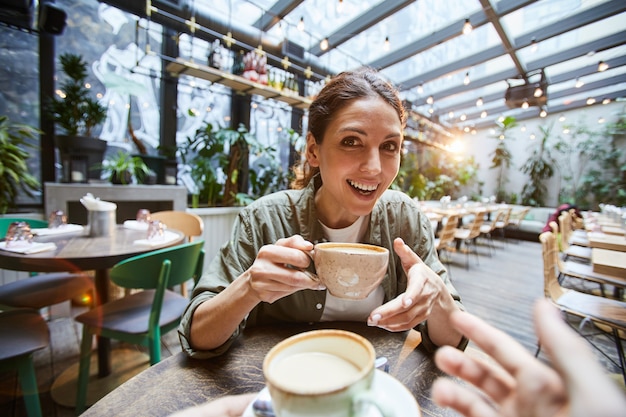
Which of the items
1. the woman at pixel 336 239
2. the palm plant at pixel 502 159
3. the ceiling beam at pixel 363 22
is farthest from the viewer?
the palm plant at pixel 502 159

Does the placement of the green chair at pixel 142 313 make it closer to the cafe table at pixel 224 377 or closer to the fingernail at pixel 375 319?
the cafe table at pixel 224 377

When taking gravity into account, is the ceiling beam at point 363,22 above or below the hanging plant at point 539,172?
above

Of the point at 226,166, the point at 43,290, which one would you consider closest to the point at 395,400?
the point at 43,290

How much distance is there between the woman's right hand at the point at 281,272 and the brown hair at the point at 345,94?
0.60 meters

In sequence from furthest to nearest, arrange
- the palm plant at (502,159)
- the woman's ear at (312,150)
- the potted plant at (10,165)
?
the palm plant at (502,159), the potted plant at (10,165), the woman's ear at (312,150)

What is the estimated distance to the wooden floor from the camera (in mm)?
1812

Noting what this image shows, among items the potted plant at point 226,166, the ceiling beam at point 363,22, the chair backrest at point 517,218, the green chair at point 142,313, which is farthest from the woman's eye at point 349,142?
the chair backrest at point 517,218

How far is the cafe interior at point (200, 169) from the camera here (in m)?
1.47

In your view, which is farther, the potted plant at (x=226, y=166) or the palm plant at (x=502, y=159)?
the palm plant at (x=502, y=159)

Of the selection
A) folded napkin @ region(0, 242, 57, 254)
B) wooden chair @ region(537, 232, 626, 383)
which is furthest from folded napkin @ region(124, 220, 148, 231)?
wooden chair @ region(537, 232, 626, 383)

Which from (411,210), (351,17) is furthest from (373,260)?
(351,17)

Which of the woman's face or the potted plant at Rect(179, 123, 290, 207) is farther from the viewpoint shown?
the potted plant at Rect(179, 123, 290, 207)

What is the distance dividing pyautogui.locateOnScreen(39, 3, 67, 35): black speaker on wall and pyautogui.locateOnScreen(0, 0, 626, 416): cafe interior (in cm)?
2

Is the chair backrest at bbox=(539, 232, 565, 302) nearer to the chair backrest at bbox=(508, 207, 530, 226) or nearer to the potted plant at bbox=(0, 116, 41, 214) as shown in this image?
the potted plant at bbox=(0, 116, 41, 214)
